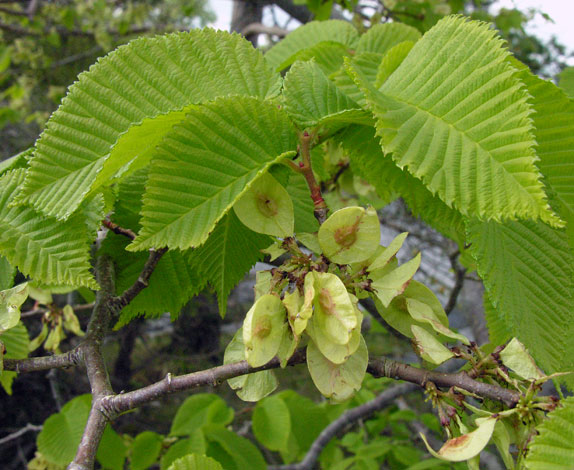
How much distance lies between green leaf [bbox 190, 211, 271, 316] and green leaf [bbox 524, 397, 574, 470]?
0.35 m

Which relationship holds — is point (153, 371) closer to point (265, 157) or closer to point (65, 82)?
point (65, 82)

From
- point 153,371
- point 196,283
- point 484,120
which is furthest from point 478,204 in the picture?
point 153,371

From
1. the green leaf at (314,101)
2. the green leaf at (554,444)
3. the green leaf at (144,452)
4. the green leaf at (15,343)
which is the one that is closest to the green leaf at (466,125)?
the green leaf at (314,101)

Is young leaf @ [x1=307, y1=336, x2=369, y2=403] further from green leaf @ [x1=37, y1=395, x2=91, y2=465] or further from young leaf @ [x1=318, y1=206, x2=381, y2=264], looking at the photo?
green leaf @ [x1=37, y1=395, x2=91, y2=465]

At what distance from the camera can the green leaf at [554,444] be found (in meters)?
0.35

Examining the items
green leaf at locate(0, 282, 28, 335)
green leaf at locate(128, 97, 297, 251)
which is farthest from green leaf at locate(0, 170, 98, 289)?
green leaf at locate(128, 97, 297, 251)

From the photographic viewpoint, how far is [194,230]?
0.44 metres

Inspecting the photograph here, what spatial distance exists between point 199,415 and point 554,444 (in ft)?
3.66

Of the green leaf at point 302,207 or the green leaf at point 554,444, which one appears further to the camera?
the green leaf at point 302,207

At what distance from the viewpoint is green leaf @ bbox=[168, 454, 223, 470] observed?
0.43 meters

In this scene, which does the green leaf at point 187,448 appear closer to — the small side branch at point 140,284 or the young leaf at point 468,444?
the small side branch at point 140,284

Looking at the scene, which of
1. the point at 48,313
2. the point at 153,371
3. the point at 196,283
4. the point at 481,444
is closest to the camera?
the point at 481,444

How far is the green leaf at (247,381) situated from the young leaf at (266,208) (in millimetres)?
124

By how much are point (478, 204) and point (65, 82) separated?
193 inches
